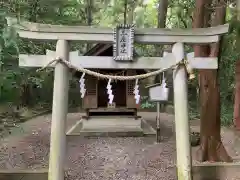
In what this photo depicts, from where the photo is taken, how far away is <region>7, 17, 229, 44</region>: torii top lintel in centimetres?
522

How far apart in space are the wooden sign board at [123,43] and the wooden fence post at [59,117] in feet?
2.58

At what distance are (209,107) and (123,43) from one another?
111 inches

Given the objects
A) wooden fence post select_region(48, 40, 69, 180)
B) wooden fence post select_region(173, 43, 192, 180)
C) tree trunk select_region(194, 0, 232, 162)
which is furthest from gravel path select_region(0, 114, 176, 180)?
wooden fence post select_region(173, 43, 192, 180)

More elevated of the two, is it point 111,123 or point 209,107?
point 209,107

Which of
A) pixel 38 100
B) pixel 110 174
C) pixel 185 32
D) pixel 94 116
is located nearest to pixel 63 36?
pixel 185 32

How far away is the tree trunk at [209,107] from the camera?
23.2 feet

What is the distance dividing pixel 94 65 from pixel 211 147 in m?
3.35

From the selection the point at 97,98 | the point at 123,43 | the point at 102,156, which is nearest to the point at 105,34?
the point at 123,43

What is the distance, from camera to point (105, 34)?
17.4ft

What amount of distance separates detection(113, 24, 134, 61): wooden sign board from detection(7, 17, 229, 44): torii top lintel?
3.8 inches

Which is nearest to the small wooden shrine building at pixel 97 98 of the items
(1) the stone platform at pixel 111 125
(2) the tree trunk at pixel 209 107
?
(1) the stone platform at pixel 111 125

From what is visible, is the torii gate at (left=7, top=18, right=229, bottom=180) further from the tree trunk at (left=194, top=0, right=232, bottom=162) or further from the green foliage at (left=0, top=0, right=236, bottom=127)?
the tree trunk at (left=194, top=0, right=232, bottom=162)

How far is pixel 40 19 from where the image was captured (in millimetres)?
8055

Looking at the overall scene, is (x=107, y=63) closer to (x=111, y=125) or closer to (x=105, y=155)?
(x=105, y=155)
